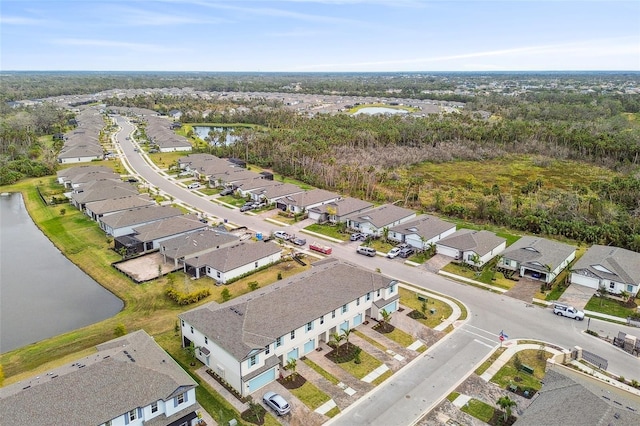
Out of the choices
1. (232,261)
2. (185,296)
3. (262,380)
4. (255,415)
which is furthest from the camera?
(232,261)

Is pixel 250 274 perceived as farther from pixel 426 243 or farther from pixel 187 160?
pixel 187 160

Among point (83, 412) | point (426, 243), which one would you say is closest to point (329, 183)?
point (426, 243)

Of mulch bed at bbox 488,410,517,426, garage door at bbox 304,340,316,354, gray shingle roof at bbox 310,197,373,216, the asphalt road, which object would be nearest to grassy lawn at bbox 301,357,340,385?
garage door at bbox 304,340,316,354

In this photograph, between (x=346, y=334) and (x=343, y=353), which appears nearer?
(x=343, y=353)

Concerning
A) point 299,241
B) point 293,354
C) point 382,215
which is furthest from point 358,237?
Result: point 293,354

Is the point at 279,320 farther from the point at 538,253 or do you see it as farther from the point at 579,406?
the point at 538,253

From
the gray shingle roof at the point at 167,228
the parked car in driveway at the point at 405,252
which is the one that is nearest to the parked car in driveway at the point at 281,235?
the gray shingle roof at the point at 167,228

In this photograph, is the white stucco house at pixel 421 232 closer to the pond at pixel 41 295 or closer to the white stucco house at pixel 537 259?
the white stucco house at pixel 537 259
